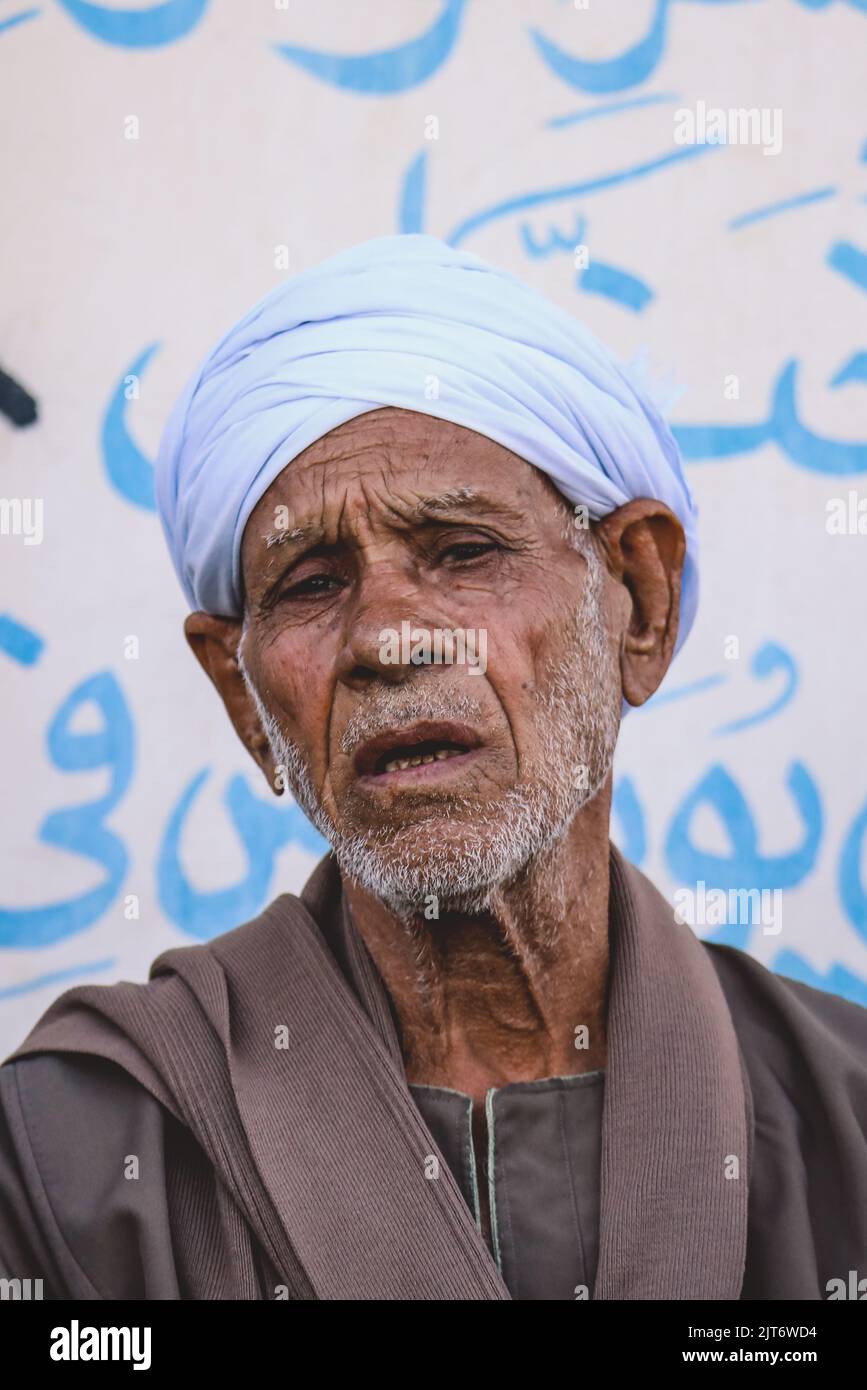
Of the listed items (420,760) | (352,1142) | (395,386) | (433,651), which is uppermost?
(395,386)

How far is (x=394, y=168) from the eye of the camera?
12.1 feet

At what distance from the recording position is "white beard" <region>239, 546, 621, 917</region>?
6.78 feet

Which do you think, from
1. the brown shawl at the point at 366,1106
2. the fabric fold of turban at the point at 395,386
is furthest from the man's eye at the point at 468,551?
the brown shawl at the point at 366,1106

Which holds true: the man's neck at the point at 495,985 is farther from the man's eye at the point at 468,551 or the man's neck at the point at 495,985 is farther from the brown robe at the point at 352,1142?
the man's eye at the point at 468,551

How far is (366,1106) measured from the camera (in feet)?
6.83

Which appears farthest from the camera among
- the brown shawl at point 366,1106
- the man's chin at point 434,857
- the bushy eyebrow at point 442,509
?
the bushy eyebrow at point 442,509

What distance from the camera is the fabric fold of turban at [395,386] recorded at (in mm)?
2215

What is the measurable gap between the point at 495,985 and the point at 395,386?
82 cm

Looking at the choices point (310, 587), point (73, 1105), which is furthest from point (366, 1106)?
point (310, 587)

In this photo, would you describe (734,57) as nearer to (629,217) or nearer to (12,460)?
(629,217)

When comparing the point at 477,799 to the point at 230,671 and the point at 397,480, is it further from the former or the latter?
the point at 230,671

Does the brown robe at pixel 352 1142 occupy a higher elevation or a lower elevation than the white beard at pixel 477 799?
lower

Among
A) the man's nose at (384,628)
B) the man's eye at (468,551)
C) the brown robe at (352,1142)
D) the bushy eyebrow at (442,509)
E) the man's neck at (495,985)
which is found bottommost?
the brown robe at (352,1142)

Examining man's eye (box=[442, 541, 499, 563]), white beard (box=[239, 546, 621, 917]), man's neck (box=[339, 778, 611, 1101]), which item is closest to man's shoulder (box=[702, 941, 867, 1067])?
man's neck (box=[339, 778, 611, 1101])
